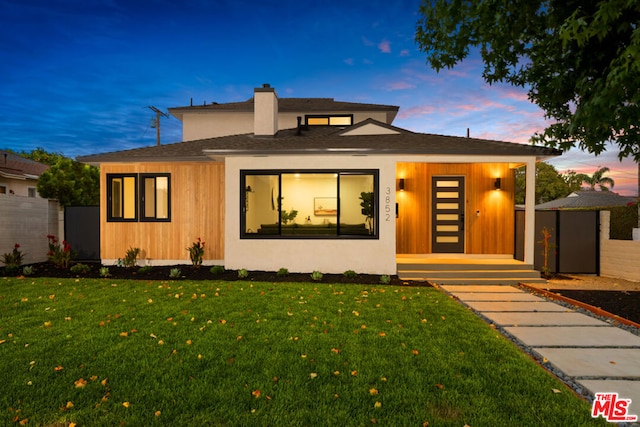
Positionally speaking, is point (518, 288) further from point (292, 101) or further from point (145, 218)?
point (292, 101)

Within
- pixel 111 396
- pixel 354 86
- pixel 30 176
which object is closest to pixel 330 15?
pixel 354 86

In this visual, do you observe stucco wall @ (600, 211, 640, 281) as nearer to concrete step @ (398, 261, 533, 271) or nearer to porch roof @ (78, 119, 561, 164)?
concrete step @ (398, 261, 533, 271)

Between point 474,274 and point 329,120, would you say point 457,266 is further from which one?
point 329,120

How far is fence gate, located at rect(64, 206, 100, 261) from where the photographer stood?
1020cm

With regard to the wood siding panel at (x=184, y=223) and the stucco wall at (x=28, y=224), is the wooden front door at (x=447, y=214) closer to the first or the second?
the wood siding panel at (x=184, y=223)

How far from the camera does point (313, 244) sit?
8.28 metres

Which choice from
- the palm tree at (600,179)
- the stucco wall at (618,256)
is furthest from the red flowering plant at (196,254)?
the palm tree at (600,179)

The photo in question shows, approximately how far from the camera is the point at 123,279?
7727 millimetres

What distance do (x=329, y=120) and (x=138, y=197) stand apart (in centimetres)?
799

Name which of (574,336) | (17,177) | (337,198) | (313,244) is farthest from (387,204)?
(17,177)

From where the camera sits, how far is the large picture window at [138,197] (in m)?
9.30

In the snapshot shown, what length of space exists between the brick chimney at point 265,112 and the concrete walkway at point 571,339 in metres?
7.19

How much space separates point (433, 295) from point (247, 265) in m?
4.66

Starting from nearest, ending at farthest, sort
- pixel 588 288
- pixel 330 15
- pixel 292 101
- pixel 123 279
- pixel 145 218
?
pixel 588 288 < pixel 123 279 < pixel 145 218 < pixel 330 15 < pixel 292 101
